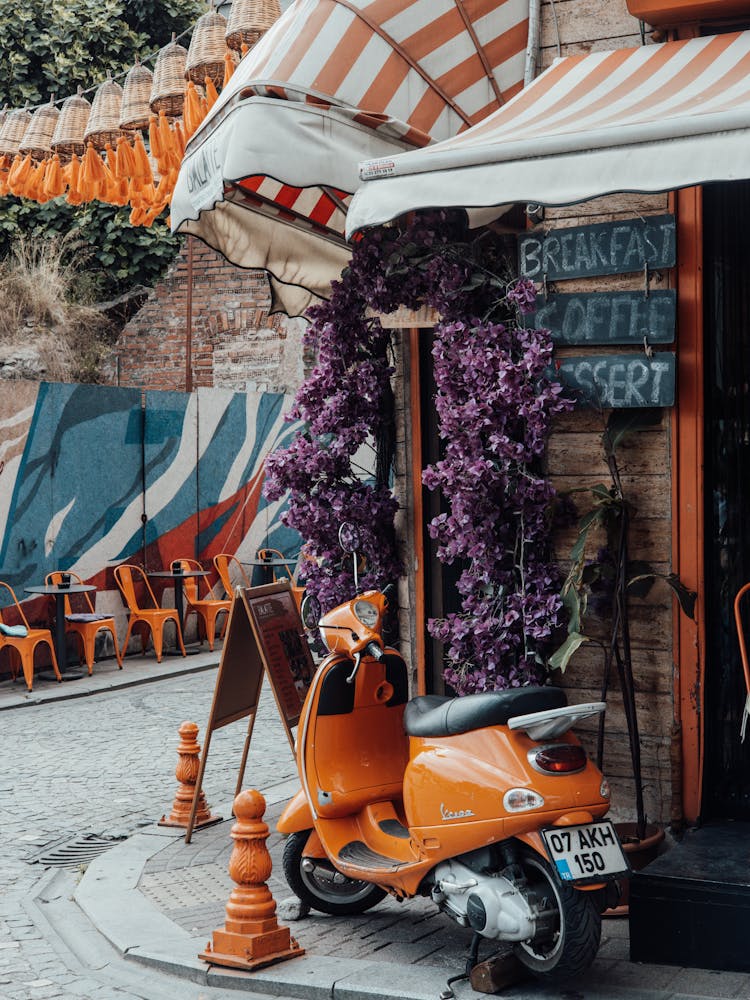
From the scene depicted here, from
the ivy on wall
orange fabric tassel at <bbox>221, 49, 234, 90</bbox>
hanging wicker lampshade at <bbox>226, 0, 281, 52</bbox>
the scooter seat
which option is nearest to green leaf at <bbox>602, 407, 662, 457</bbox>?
the scooter seat

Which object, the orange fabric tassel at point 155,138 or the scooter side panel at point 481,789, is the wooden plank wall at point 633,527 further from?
the orange fabric tassel at point 155,138

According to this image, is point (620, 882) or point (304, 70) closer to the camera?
point (620, 882)

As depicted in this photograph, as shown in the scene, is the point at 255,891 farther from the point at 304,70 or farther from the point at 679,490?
the point at 304,70

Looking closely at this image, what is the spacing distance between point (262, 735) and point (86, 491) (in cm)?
480

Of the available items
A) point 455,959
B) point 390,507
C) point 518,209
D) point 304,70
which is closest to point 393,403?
point 390,507

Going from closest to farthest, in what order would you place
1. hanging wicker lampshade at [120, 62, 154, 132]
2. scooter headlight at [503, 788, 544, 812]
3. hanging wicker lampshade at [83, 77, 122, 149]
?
scooter headlight at [503, 788, 544, 812] → hanging wicker lampshade at [120, 62, 154, 132] → hanging wicker lampshade at [83, 77, 122, 149]

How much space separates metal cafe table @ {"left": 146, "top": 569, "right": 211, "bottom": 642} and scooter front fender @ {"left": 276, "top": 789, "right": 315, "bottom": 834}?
29.0 feet

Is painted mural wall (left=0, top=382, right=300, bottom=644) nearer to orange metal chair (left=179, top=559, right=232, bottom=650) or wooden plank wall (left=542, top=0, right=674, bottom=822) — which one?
orange metal chair (left=179, top=559, right=232, bottom=650)

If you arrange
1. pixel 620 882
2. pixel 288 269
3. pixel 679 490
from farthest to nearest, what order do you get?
pixel 288 269
pixel 679 490
pixel 620 882

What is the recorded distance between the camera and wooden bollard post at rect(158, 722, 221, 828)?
7.05 meters

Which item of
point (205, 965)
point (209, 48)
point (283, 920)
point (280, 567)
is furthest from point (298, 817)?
point (280, 567)

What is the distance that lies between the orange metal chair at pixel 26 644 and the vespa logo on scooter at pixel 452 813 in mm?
8212

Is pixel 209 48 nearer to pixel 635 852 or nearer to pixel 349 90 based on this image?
pixel 349 90

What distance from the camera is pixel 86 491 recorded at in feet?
44.8
